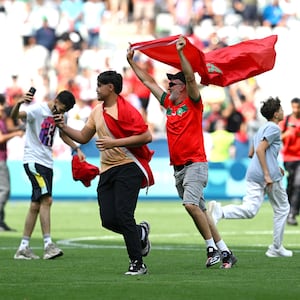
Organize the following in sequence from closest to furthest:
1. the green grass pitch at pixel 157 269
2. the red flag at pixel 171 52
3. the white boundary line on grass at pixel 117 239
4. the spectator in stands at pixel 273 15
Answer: the green grass pitch at pixel 157 269
the red flag at pixel 171 52
the white boundary line on grass at pixel 117 239
the spectator in stands at pixel 273 15

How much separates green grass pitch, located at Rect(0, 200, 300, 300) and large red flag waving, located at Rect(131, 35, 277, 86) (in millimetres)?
2224

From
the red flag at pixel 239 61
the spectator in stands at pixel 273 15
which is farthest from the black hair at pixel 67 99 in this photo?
the spectator in stands at pixel 273 15

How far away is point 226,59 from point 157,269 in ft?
8.86

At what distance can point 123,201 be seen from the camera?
11.9m

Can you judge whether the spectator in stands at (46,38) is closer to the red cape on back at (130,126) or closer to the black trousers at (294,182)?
the black trousers at (294,182)

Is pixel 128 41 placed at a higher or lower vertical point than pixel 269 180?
higher

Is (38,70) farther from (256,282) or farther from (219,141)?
(256,282)

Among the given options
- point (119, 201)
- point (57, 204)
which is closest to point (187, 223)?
point (57, 204)

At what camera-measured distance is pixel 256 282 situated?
11234 millimetres

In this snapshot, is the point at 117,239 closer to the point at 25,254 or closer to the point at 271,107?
the point at 25,254

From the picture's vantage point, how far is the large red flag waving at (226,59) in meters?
13.4

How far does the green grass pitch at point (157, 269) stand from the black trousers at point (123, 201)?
41 centimetres

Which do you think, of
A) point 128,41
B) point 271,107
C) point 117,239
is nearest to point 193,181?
point 271,107

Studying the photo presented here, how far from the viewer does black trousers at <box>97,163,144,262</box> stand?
11.9 metres
